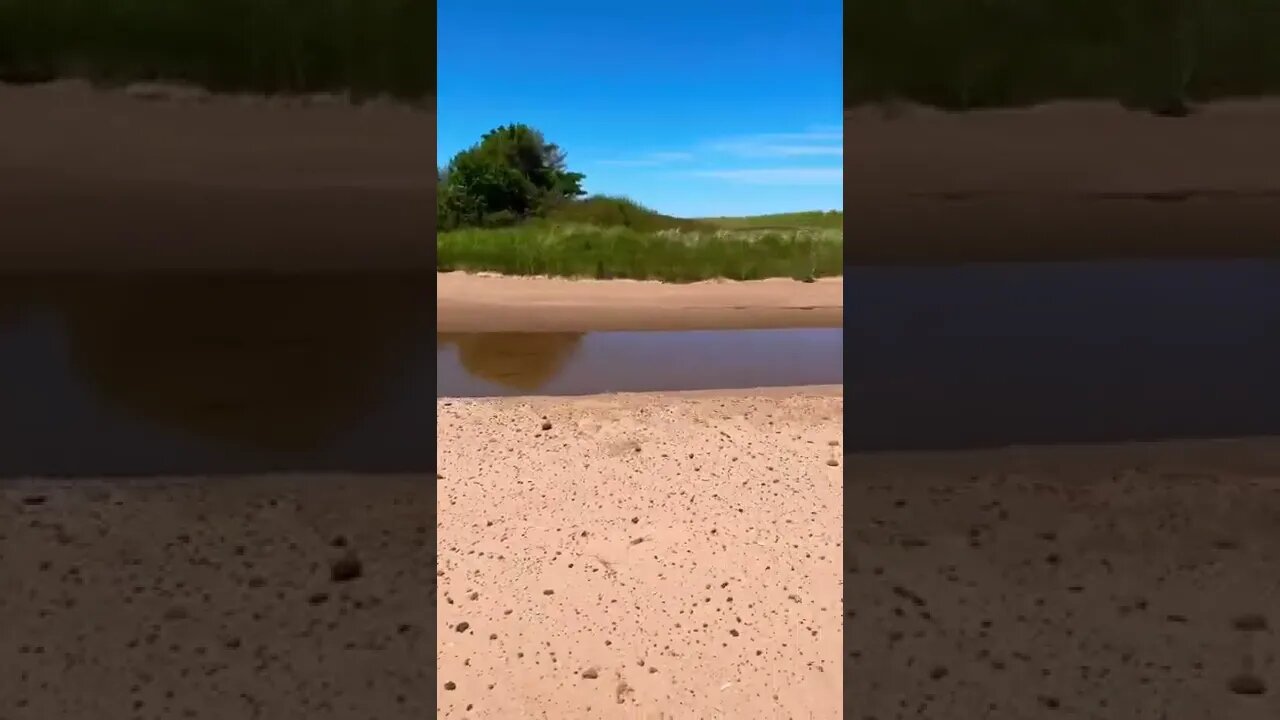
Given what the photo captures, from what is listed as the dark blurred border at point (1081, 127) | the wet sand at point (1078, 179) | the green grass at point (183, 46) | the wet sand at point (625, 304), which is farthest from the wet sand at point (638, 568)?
the green grass at point (183, 46)

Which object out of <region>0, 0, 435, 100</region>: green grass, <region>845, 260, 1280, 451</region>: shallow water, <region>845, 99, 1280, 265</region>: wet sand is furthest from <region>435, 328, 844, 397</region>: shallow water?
<region>0, 0, 435, 100</region>: green grass

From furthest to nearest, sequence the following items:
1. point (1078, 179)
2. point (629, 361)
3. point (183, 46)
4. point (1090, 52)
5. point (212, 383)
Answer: point (1078, 179) → point (1090, 52) → point (183, 46) → point (629, 361) → point (212, 383)

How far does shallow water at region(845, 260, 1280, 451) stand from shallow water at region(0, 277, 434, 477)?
2.15 m

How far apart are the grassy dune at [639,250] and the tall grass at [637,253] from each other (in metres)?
0.01

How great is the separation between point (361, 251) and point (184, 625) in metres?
8.61

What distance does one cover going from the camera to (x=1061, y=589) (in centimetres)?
221

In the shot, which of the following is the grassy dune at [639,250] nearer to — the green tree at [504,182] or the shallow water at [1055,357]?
the green tree at [504,182]

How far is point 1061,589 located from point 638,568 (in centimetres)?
105

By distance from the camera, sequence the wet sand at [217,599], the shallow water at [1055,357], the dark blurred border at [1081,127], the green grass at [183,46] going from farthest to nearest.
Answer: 1. the dark blurred border at [1081,127]
2. the green grass at [183,46]
3. the shallow water at [1055,357]
4. the wet sand at [217,599]

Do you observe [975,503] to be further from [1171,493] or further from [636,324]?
[636,324]

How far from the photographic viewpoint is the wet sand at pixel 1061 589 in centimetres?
185

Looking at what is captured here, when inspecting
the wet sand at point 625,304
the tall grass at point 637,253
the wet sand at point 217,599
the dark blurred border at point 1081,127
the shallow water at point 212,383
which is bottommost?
the wet sand at point 217,599

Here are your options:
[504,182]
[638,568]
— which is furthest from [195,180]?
[638,568]

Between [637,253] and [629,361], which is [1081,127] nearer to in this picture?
[637,253]
